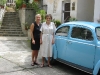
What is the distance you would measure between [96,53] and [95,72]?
0.51m

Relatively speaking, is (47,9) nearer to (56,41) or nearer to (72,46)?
(56,41)

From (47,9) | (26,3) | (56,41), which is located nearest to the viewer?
(56,41)

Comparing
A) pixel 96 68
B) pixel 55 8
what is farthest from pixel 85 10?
pixel 96 68

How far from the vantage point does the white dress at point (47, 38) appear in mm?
7128

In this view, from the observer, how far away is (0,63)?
25.1 feet

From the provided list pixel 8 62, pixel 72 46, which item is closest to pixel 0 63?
pixel 8 62

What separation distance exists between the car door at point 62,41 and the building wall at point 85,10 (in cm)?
449

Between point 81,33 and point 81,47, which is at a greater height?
point 81,33

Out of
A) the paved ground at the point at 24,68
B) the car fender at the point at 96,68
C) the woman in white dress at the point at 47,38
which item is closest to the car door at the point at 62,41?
the woman in white dress at the point at 47,38

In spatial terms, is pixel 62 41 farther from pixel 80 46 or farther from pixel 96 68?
pixel 96 68

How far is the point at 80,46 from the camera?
6117mm

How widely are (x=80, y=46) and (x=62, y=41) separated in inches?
39.0

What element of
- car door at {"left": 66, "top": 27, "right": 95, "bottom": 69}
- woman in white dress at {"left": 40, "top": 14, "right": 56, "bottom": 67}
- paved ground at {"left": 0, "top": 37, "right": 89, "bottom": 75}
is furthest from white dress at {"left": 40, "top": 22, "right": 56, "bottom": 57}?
car door at {"left": 66, "top": 27, "right": 95, "bottom": 69}

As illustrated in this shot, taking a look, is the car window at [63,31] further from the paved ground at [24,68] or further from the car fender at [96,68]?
the car fender at [96,68]
